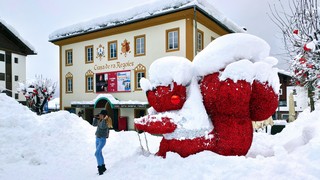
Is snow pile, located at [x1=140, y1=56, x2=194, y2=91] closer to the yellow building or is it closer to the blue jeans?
the blue jeans

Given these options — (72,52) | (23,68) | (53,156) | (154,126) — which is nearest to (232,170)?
(154,126)

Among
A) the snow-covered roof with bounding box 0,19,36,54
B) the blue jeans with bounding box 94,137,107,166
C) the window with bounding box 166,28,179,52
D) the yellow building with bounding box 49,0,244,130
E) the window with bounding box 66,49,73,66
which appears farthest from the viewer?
the snow-covered roof with bounding box 0,19,36,54

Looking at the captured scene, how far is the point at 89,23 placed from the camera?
20453 mm

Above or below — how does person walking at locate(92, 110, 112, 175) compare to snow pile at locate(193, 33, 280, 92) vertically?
below

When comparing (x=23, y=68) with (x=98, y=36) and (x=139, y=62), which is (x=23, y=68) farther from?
(x=139, y=62)

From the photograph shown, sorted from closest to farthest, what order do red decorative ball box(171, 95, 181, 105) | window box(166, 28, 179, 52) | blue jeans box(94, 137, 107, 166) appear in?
red decorative ball box(171, 95, 181, 105), blue jeans box(94, 137, 107, 166), window box(166, 28, 179, 52)

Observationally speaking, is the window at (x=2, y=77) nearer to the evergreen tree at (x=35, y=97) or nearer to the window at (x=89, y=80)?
the evergreen tree at (x=35, y=97)

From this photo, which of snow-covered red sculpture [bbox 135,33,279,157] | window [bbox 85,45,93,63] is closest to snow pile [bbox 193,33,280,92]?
snow-covered red sculpture [bbox 135,33,279,157]

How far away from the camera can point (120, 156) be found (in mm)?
8484

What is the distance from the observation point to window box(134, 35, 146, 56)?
1821 centimetres

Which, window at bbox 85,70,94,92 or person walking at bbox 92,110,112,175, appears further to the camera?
window at bbox 85,70,94,92

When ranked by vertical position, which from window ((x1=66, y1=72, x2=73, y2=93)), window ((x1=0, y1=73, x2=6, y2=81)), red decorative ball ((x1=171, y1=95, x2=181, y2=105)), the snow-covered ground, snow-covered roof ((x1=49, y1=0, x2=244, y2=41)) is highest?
snow-covered roof ((x1=49, y1=0, x2=244, y2=41))

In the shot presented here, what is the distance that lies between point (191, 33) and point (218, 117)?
11.0 m

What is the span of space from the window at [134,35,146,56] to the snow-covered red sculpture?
1234 centimetres
